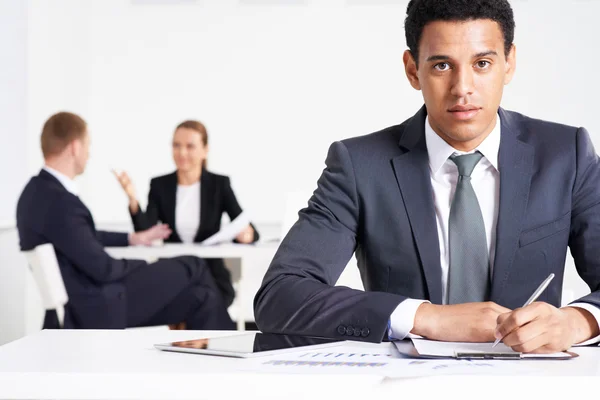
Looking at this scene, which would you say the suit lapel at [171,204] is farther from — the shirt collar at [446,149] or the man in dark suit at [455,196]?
the shirt collar at [446,149]

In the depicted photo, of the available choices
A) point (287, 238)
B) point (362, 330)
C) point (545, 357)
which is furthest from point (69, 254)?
point (545, 357)

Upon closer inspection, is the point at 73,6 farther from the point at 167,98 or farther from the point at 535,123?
the point at 535,123

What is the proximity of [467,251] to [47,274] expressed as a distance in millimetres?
2512

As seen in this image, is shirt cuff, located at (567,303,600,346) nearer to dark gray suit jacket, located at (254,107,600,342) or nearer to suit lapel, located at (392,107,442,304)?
dark gray suit jacket, located at (254,107,600,342)

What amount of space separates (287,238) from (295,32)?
5666mm

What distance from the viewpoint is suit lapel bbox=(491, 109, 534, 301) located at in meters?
1.61

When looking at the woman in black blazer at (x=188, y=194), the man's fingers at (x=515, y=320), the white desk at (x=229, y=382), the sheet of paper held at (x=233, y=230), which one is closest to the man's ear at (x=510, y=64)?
the man's fingers at (x=515, y=320)

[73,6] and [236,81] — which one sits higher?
[73,6]

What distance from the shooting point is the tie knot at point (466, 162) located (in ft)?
5.42

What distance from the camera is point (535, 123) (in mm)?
1778

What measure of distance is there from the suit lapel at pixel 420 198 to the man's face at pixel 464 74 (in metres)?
0.11

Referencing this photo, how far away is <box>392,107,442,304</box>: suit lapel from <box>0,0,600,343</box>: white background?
519cm

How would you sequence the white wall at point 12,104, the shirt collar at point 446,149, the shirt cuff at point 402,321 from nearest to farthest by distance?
1. the shirt cuff at point 402,321
2. the shirt collar at point 446,149
3. the white wall at point 12,104

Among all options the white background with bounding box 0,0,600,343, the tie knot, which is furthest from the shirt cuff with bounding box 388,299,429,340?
the white background with bounding box 0,0,600,343
